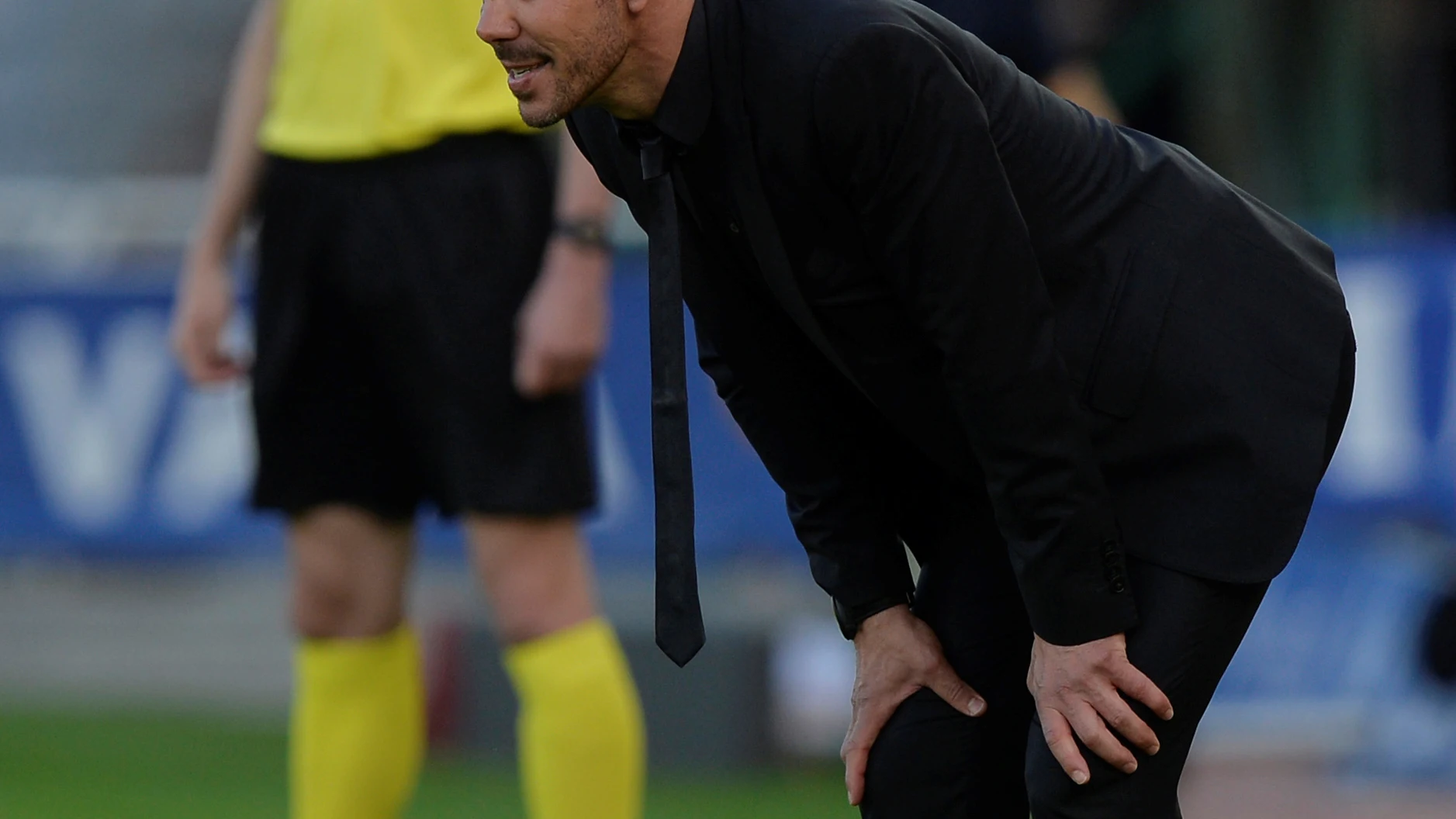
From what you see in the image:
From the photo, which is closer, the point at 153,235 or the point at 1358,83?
the point at 153,235

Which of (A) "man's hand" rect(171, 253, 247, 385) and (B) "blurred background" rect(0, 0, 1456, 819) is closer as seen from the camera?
(A) "man's hand" rect(171, 253, 247, 385)

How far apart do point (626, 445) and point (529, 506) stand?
3.09 metres

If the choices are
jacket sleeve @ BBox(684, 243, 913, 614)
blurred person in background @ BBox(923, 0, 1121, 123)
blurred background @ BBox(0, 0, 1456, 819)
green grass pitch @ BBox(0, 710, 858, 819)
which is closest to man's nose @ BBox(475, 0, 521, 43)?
jacket sleeve @ BBox(684, 243, 913, 614)

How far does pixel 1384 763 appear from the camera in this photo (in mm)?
5598

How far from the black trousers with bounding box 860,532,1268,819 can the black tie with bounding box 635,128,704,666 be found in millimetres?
356

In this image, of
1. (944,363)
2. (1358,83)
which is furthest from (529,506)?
(1358,83)

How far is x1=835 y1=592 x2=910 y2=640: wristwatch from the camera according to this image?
8.93ft

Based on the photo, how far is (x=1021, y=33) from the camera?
172 inches

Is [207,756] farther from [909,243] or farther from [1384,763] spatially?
[909,243]

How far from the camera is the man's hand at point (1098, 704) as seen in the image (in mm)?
2359

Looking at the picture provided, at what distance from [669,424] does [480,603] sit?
15.0 feet

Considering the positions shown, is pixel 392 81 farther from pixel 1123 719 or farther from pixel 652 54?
pixel 1123 719

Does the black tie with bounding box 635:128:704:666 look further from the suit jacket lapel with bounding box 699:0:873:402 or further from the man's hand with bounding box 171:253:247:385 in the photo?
the man's hand with bounding box 171:253:247:385

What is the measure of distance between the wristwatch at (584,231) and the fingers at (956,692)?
3.55ft
